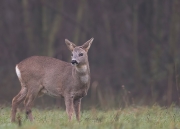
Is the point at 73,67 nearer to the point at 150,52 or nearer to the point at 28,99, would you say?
the point at 28,99

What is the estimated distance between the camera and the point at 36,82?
38.0 ft

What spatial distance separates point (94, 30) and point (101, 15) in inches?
27.7

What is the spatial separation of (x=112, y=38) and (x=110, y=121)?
50.2ft

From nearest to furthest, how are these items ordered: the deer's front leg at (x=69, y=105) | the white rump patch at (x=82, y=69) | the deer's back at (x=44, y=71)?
the deer's front leg at (x=69, y=105) < the white rump patch at (x=82, y=69) < the deer's back at (x=44, y=71)

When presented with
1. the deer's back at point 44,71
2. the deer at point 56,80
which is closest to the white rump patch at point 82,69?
the deer at point 56,80

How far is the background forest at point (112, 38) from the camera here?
20.6m

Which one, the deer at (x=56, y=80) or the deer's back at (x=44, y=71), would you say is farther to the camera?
the deer's back at (x=44, y=71)

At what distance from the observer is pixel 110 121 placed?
9422 mm

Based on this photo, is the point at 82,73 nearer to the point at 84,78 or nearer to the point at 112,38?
the point at 84,78

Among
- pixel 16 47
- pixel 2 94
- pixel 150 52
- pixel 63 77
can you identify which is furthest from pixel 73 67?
pixel 16 47

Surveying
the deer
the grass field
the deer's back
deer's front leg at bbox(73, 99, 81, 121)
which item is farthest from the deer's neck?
the grass field

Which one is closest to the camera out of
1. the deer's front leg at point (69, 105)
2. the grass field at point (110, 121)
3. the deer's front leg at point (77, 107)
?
the grass field at point (110, 121)

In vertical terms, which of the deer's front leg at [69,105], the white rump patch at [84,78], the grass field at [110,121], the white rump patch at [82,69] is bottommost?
the grass field at [110,121]

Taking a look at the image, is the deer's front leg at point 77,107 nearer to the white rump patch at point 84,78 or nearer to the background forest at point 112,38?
the white rump patch at point 84,78
